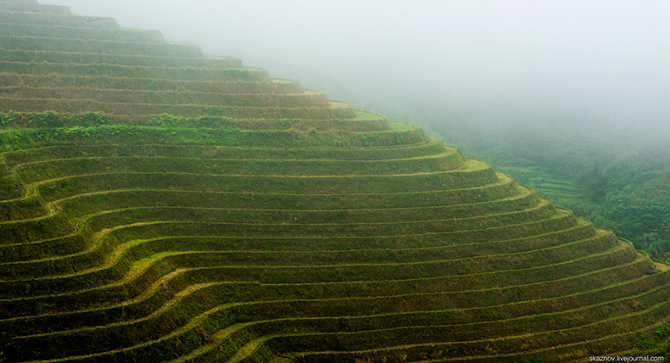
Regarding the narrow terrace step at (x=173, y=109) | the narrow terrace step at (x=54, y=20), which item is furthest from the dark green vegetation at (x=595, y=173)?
the narrow terrace step at (x=54, y=20)

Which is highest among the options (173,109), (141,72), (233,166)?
(141,72)

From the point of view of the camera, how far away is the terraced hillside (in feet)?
60.2

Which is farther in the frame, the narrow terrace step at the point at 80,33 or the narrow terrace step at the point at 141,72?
the narrow terrace step at the point at 80,33

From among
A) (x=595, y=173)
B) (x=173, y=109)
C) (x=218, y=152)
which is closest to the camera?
(x=218, y=152)

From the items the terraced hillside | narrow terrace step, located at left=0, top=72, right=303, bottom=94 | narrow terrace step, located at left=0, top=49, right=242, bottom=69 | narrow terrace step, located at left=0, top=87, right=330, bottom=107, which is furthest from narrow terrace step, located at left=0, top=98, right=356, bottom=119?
narrow terrace step, located at left=0, top=49, right=242, bottom=69

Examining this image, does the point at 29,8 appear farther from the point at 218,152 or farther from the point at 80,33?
the point at 218,152

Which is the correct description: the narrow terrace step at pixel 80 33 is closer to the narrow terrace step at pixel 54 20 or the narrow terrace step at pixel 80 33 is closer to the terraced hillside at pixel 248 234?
the terraced hillside at pixel 248 234

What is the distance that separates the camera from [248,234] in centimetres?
2425

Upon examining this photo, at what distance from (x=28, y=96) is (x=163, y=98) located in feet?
22.4

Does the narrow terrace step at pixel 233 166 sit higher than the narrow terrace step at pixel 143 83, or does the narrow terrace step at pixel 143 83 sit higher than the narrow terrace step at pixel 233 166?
the narrow terrace step at pixel 143 83

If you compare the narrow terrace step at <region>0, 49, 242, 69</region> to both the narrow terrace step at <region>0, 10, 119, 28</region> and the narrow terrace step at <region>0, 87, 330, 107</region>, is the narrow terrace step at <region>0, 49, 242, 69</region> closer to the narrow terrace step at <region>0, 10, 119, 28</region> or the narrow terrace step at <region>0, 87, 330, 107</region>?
the narrow terrace step at <region>0, 87, 330, 107</region>

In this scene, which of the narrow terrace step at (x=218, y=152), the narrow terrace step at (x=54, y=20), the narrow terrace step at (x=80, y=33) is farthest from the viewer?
the narrow terrace step at (x=54, y=20)

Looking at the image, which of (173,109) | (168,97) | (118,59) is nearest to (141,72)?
(118,59)

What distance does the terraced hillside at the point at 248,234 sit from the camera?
18.3 metres
